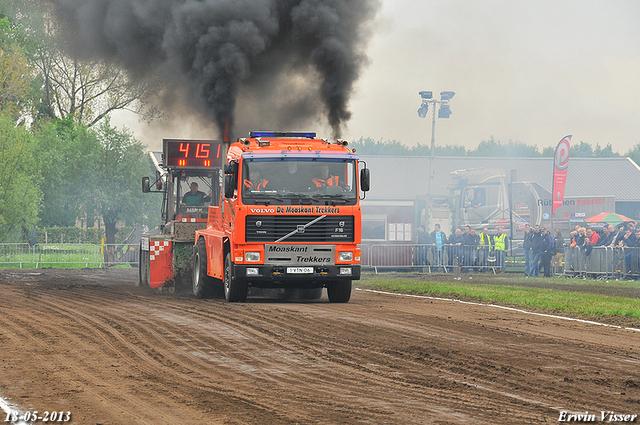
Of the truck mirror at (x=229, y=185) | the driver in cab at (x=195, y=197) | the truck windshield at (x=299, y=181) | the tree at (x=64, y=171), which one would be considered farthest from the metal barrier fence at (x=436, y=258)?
the tree at (x=64, y=171)

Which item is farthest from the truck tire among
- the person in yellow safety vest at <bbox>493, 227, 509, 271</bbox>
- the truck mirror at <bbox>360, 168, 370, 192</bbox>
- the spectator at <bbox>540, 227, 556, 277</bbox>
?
the person in yellow safety vest at <bbox>493, 227, 509, 271</bbox>

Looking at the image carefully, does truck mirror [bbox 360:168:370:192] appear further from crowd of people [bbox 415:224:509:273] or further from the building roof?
the building roof

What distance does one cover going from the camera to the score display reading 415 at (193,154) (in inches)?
792

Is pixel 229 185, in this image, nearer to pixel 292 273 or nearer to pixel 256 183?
pixel 256 183

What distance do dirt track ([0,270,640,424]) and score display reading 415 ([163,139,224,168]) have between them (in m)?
5.95

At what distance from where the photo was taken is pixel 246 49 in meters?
23.0

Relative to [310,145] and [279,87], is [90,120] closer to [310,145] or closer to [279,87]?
[279,87]

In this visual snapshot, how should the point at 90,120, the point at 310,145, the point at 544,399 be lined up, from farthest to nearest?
1. the point at 90,120
2. the point at 310,145
3. the point at 544,399

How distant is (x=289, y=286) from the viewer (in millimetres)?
16344

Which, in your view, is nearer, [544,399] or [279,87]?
[544,399]

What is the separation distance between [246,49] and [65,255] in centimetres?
1621

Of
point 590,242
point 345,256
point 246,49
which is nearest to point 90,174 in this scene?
point 246,49

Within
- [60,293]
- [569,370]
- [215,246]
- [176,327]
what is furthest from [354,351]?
[60,293]

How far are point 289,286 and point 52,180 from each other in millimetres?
34768
